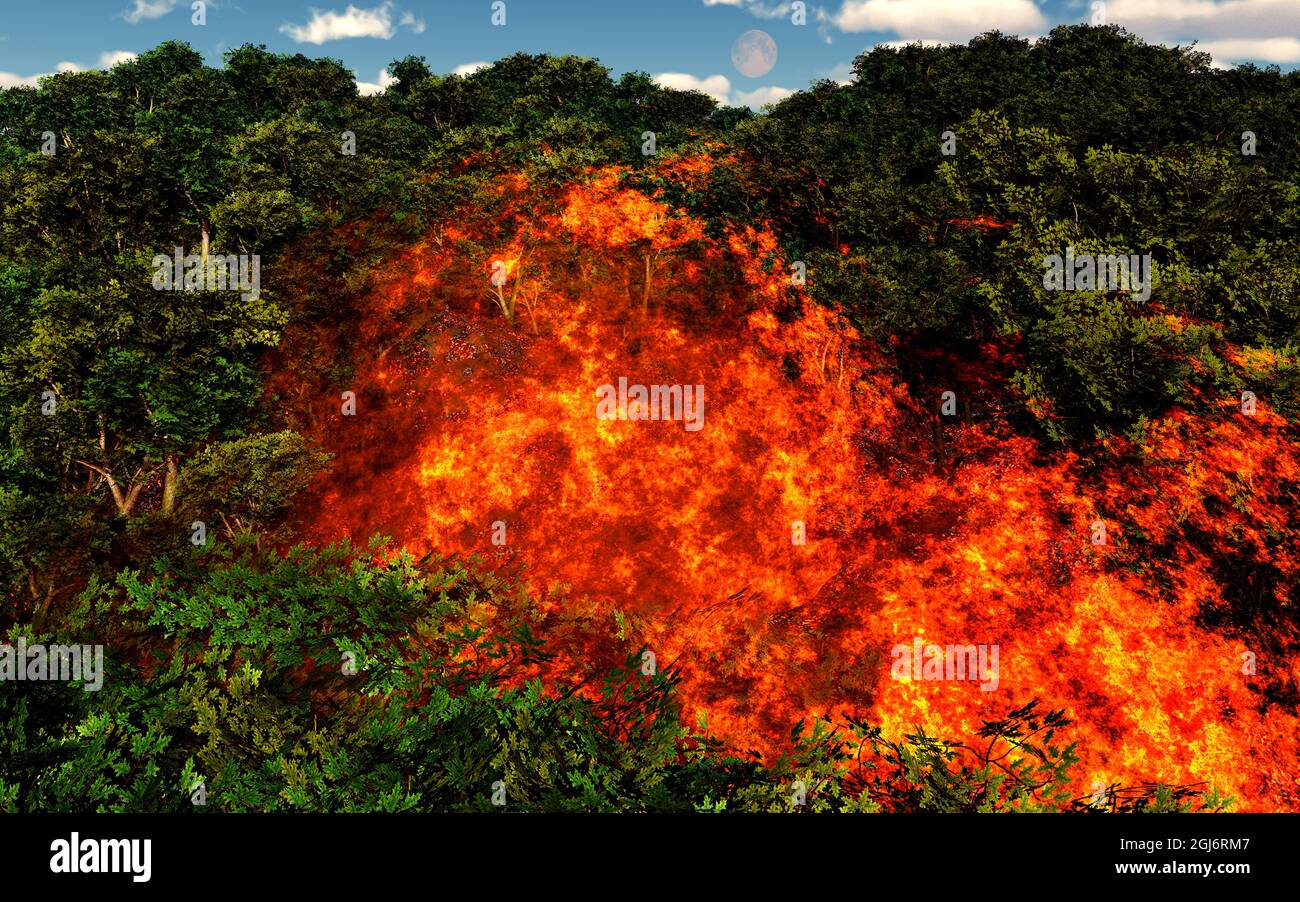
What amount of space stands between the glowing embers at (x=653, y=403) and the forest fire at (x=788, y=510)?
43cm

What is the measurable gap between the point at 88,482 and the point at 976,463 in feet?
135

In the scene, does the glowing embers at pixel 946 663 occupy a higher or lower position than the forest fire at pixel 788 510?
lower

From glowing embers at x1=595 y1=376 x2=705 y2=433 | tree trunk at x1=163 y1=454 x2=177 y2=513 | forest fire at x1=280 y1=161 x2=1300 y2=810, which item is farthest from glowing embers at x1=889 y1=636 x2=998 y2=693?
tree trunk at x1=163 y1=454 x2=177 y2=513

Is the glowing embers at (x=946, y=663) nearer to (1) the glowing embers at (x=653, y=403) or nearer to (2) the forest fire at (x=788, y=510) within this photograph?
(2) the forest fire at (x=788, y=510)

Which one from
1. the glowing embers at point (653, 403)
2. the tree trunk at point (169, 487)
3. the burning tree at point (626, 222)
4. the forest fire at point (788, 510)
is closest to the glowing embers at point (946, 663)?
the forest fire at point (788, 510)

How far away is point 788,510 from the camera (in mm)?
29875

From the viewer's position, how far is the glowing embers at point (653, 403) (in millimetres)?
32594

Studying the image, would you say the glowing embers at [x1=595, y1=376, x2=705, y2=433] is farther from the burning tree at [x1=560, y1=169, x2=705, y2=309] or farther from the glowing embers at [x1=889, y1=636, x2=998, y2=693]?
the glowing embers at [x1=889, y1=636, x2=998, y2=693]

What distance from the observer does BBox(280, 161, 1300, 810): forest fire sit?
2209cm

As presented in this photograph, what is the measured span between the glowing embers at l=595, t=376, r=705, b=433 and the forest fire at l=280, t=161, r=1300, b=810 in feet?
1.40

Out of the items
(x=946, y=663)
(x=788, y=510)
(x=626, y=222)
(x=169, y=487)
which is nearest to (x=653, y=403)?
(x=788, y=510)

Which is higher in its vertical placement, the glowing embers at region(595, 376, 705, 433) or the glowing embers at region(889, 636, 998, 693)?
the glowing embers at region(595, 376, 705, 433)

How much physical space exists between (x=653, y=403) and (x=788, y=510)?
A: 957 cm

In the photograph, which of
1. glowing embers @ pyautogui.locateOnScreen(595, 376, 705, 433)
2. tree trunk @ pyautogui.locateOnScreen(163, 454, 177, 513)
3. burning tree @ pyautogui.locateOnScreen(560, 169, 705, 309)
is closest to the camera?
tree trunk @ pyautogui.locateOnScreen(163, 454, 177, 513)
